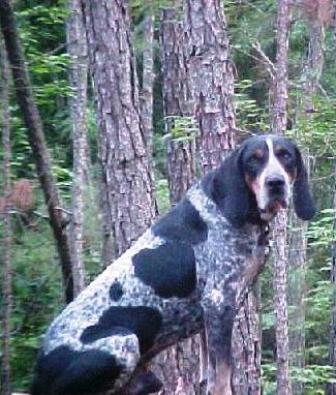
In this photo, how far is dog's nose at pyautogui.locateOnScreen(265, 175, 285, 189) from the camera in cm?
616

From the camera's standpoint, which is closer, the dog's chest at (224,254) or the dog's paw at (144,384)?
the dog's chest at (224,254)

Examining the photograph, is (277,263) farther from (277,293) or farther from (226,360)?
(226,360)

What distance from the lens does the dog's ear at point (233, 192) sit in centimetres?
634

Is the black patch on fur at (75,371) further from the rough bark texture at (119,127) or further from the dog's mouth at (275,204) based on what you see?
the rough bark texture at (119,127)

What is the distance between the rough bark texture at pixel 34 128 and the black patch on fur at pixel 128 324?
2315mm

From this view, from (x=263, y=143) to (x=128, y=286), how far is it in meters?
1.22

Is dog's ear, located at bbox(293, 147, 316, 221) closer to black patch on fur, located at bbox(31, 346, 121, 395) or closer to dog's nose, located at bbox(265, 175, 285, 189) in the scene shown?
dog's nose, located at bbox(265, 175, 285, 189)

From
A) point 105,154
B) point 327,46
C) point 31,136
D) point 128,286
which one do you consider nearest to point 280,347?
point 105,154

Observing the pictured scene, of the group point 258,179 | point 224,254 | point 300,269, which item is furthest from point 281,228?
point 300,269

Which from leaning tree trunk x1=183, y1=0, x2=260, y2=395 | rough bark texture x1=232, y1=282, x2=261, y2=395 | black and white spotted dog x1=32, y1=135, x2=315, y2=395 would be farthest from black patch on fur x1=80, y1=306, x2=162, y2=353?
leaning tree trunk x1=183, y1=0, x2=260, y2=395

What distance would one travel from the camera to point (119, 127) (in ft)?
28.7

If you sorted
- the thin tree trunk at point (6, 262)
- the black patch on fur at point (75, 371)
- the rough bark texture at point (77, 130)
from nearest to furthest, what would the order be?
the black patch on fur at point (75, 371) < the thin tree trunk at point (6, 262) < the rough bark texture at point (77, 130)

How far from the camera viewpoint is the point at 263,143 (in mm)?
6285

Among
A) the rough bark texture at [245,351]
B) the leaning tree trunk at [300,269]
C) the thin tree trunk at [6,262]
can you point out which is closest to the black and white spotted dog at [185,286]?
the thin tree trunk at [6,262]
